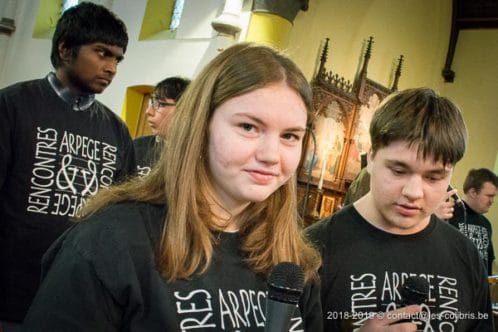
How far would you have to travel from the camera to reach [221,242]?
4.68ft

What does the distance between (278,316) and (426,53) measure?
8.95 m

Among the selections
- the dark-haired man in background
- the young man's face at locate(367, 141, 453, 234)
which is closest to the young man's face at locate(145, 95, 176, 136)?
the dark-haired man in background

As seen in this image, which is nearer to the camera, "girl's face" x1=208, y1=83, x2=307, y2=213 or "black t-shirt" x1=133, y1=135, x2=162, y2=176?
"girl's face" x1=208, y1=83, x2=307, y2=213

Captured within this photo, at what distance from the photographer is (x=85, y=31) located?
2490mm

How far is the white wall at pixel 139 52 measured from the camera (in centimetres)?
686

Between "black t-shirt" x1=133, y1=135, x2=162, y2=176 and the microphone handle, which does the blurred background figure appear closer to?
"black t-shirt" x1=133, y1=135, x2=162, y2=176

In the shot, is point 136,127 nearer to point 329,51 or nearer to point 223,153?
point 329,51

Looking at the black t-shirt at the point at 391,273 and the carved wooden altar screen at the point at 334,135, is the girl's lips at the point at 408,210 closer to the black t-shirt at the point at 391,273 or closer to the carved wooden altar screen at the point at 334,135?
the black t-shirt at the point at 391,273

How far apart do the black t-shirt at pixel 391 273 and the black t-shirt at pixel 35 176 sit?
98 cm

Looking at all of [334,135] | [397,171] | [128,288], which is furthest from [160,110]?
[334,135]

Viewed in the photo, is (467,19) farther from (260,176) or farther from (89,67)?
(260,176)

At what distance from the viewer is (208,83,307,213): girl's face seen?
52.2 inches

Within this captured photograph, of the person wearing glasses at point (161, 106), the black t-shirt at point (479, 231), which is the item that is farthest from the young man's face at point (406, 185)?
the black t-shirt at point (479, 231)

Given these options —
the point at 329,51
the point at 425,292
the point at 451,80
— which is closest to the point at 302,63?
the point at 329,51
